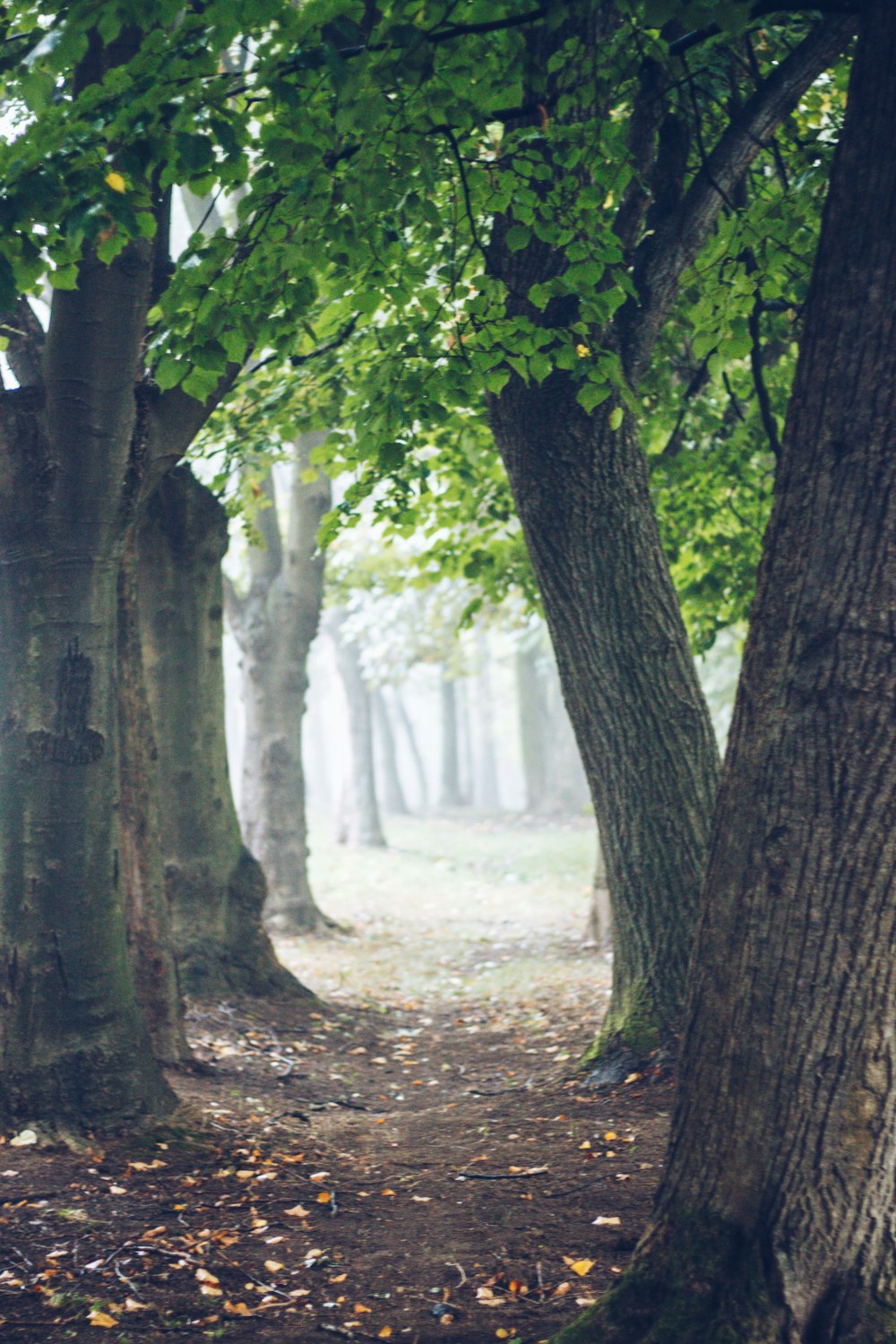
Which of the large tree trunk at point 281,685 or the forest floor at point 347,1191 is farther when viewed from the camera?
the large tree trunk at point 281,685

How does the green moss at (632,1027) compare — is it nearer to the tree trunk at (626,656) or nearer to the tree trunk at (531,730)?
the tree trunk at (626,656)

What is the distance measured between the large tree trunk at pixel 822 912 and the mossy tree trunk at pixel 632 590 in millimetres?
2737

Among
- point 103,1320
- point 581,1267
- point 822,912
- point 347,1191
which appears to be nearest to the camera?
point 822,912

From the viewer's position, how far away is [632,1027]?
6.25m

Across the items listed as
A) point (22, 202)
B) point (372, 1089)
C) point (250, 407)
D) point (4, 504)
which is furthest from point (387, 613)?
point (22, 202)

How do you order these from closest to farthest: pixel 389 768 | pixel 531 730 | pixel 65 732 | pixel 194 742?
pixel 65 732, pixel 194 742, pixel 531 730, pixel 389 768

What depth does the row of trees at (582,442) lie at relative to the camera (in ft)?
10.3

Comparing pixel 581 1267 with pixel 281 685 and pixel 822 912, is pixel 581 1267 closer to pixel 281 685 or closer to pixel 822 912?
pixel 822 912

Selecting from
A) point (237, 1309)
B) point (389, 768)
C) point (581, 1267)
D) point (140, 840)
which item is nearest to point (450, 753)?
point (389, 768)

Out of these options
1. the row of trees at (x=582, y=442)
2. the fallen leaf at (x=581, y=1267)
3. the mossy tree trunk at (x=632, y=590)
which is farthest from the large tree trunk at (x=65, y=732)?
the fallen leaf at (x=581, y=1267)

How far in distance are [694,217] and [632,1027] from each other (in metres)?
4.41

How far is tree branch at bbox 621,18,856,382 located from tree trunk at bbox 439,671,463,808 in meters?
25.5

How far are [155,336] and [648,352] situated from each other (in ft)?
8.92

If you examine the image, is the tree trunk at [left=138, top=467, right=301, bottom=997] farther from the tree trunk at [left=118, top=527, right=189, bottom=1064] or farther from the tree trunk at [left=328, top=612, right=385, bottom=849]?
the tree trunk at [left=328, top=612, right=385, bottom=849]
